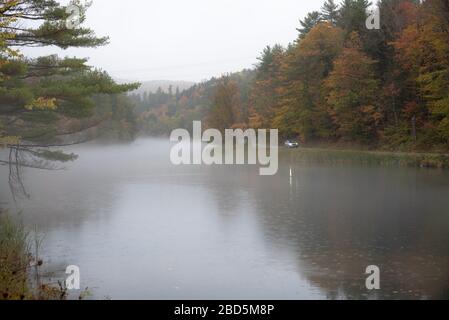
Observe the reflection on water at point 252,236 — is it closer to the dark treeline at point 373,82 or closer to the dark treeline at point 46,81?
the dark treeline at point 46,81

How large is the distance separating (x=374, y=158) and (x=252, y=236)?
28658mm

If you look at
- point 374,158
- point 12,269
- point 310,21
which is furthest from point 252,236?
point 310,21

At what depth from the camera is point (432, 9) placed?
3841 centimetres

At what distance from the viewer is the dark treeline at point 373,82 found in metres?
40.2

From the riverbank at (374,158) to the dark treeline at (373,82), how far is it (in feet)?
6.86

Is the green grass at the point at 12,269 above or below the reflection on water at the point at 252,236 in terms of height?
above

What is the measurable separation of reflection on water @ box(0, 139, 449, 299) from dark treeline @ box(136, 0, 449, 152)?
10.8 meters

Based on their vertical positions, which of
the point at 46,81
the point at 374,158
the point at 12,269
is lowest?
the point at 374,158

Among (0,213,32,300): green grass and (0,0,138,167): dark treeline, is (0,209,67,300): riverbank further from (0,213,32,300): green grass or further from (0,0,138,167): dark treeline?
(0,0,138,167): dark treeline

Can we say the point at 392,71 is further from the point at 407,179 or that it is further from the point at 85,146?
the point at 85,146

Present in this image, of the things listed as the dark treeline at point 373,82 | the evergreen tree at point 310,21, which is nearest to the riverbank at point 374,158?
the dark treeline at point 373,82

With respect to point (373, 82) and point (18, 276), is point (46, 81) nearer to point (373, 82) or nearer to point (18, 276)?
point (18, 276)

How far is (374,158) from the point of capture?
43875 millimetres

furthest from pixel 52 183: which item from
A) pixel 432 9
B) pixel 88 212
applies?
pixel 432 9
